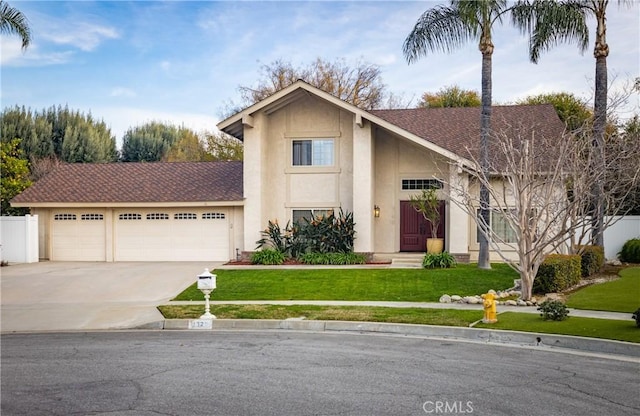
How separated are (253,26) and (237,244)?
940 cm

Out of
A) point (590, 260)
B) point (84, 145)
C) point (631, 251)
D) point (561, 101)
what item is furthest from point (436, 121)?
point (84, 145)

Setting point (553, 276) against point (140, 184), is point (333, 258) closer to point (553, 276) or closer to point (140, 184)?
point (553, 276)

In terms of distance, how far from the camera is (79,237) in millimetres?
27234

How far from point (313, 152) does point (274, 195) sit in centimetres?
232

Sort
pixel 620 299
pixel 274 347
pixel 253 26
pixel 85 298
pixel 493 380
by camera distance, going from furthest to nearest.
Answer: pixel 253 26
pixel 85 298
pixel 620 299
pixel 274 347
pixel 493 380

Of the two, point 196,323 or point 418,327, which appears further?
point 196,323

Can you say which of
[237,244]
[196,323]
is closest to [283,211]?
[237,244]

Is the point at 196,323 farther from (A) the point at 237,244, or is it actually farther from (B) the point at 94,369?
(A) the point at 237,244

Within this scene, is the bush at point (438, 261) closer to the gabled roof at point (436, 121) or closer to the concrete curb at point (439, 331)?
the gabled roof at point (436, 121)

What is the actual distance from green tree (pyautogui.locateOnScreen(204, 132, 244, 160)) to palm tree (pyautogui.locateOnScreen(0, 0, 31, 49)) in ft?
86.8

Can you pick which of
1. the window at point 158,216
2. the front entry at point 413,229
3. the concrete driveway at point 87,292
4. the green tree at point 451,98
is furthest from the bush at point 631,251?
the green tree at point 451,98

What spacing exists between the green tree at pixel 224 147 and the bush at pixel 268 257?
24678 mm

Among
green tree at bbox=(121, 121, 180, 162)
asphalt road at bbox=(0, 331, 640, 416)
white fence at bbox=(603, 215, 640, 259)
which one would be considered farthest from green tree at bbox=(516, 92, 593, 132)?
asphalt road at bbox=(0, 331, 640, 416)

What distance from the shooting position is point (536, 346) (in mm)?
11578
